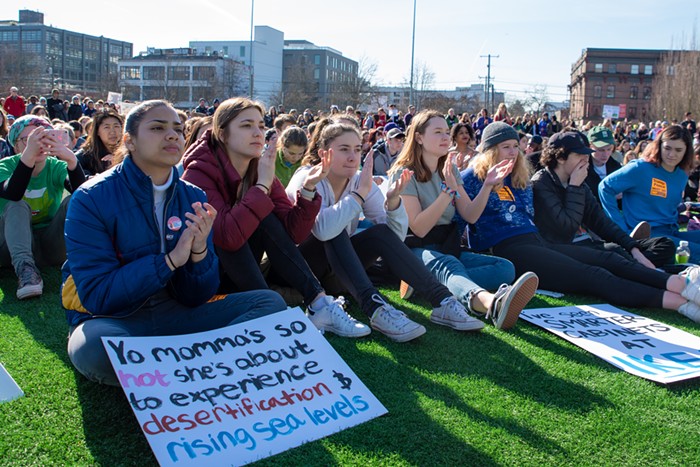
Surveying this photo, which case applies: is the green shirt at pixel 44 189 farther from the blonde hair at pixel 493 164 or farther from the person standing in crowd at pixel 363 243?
the blonde hair at pixel 493 164

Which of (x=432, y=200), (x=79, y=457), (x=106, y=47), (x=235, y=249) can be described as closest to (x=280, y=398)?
(x=79, y=457)

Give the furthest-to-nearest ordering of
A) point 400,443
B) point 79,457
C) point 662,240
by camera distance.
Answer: point 662,240 < point 400,443 < point 79,457

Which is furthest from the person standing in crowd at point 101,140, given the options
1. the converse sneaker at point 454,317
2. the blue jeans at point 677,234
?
the blue jeans at point 677,234

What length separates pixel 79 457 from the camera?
7.79ft

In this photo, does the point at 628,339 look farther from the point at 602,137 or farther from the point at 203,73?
the point at 203,73

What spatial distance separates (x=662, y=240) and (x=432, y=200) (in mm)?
2369

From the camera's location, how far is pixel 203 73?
74.0 m

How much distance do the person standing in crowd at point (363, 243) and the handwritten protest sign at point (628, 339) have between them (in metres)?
0.72

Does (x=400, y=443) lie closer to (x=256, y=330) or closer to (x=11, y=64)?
(x=256, y=330)

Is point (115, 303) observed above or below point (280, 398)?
above

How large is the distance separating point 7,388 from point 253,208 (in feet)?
5.15

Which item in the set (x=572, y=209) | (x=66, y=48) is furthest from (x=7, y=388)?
(x=66, y=48)

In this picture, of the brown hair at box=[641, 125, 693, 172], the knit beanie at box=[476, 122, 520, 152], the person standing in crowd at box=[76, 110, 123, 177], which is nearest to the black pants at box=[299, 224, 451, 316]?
the knit beanie at box=[476, 122, 520, 152]

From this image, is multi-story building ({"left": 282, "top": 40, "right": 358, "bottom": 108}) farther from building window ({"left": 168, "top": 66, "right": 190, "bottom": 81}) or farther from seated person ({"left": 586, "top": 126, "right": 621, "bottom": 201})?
seated person ({"left": 586, "top": 126, "right": 621, "bottom": 201})
